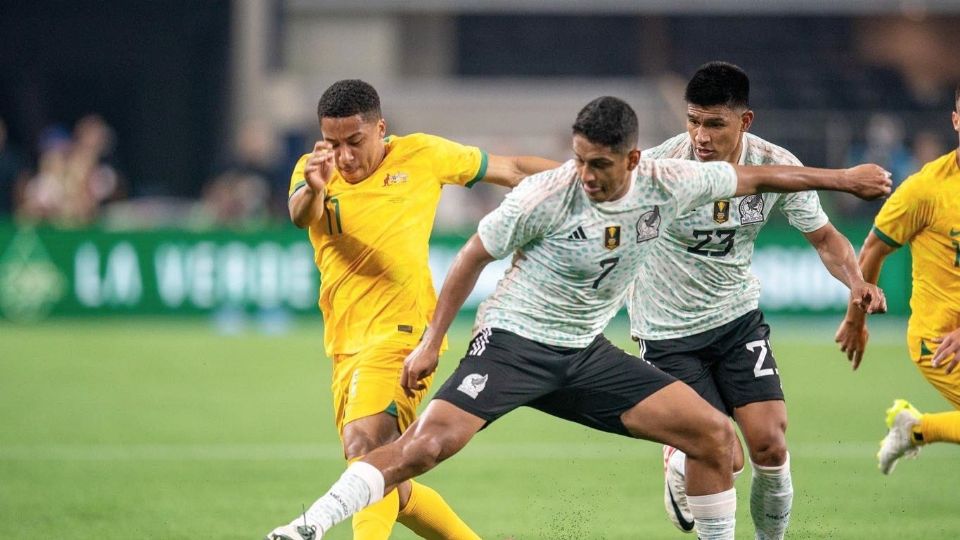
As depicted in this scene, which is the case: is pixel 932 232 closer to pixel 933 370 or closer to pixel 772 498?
pixel 933 370

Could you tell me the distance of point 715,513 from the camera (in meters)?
6.41

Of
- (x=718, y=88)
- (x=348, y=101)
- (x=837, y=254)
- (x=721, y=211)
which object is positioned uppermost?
(x=718, y=88)

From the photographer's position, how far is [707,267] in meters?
7.11

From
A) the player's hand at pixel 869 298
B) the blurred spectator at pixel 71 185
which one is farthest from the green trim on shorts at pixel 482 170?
the blurred spectator at pixel 71 185

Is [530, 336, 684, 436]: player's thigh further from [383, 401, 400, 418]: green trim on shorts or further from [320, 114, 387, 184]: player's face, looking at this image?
[320, 114, 387, 184]: player's face

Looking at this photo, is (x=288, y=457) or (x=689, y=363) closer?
(x=689, y=363)

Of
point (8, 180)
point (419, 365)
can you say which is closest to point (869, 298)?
point (419, 365)

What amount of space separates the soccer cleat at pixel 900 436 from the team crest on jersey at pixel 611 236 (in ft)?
9.02

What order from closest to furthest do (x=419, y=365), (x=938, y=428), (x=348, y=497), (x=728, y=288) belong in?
(x=348, y=497) → (x=419, y=365) → (x=728, y=288) → (x=938, y=428)

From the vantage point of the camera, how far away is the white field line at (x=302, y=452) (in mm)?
10414

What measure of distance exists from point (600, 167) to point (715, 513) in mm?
1692

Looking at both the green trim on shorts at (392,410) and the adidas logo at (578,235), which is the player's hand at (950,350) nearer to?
the adidas logo at (578,235)

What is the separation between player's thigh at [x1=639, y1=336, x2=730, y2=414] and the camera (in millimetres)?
7156

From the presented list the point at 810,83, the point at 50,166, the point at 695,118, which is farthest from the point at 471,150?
the point at 810,83
